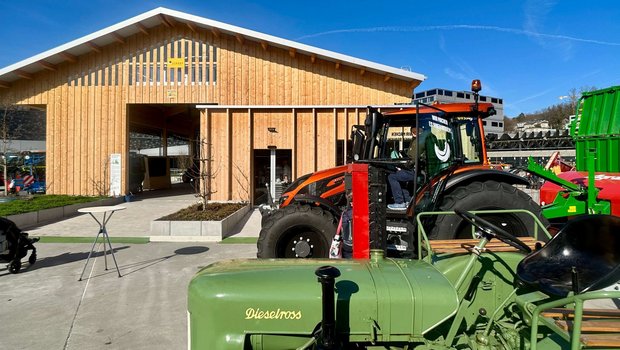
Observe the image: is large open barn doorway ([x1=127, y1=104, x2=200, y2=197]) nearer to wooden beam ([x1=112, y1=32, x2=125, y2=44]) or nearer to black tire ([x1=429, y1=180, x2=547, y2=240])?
wooden beam ([x1=112, y1=32, x2=125, y2=44])

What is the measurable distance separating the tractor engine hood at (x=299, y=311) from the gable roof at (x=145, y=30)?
12914 millimetres

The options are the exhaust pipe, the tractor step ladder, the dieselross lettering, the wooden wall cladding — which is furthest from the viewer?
the wooden wall cladding

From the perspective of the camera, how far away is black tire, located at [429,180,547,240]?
4.83 m

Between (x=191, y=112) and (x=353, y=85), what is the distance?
40.5ft

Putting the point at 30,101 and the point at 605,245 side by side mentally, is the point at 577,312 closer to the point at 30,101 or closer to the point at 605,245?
the point at 605,245

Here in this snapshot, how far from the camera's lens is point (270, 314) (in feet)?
6.93

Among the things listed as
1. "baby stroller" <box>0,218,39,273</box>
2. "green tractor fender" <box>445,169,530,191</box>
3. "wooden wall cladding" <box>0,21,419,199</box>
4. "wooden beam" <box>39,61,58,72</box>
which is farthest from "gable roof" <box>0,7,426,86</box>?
"baby stroller" <box>0,218,39,273</box>

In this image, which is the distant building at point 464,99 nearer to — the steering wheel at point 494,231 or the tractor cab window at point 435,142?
the tractor cab window at point 435,142

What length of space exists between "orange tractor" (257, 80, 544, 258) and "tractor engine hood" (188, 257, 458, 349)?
2.19 m

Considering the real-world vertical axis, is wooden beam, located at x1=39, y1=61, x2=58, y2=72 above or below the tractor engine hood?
above

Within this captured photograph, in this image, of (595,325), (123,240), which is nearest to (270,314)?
(595,325)

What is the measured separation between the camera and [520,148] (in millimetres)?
31953

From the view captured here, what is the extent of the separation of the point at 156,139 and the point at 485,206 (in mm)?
23035

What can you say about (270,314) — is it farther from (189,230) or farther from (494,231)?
(189,230)
